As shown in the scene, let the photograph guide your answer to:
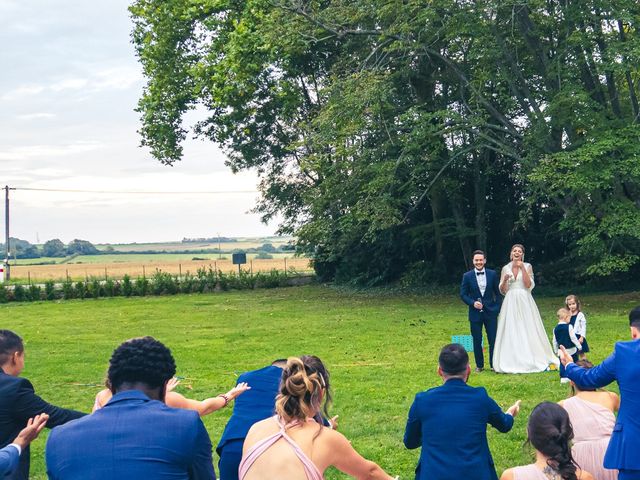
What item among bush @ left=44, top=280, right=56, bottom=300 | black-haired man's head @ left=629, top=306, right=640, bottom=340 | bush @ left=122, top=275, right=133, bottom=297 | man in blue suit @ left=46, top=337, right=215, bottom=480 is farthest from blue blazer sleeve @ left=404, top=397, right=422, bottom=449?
bush @ left=44, top=280, right=56, bottom=300

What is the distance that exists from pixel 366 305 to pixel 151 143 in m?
13.7

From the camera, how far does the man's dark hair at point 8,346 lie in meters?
5.18

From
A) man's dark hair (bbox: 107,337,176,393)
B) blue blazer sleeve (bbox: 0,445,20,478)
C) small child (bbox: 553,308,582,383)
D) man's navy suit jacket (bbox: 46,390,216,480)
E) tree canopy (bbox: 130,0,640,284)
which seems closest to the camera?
man's navy suit jacket (bbox: 46,390,216,480)

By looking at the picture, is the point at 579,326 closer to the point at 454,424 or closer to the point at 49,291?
the point at 454,424

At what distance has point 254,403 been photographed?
17.8 ft

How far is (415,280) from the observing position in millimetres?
34562

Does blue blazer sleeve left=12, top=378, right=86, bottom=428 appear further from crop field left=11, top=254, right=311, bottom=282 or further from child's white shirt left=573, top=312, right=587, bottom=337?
crop field left=11, top=254, right=311, bottom=282

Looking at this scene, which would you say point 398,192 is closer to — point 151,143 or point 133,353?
point 151,143

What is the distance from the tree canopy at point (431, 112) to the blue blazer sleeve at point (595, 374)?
55.1 feet

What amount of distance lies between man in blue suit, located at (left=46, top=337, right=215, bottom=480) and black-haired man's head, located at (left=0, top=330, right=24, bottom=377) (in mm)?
1786

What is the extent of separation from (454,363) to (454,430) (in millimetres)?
449

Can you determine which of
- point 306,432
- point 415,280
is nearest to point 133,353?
point 306,432

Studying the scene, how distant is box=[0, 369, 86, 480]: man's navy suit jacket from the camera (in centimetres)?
498

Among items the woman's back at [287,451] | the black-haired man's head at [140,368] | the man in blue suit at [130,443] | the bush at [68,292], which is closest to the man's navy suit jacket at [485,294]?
the woman's back at [287,451]
